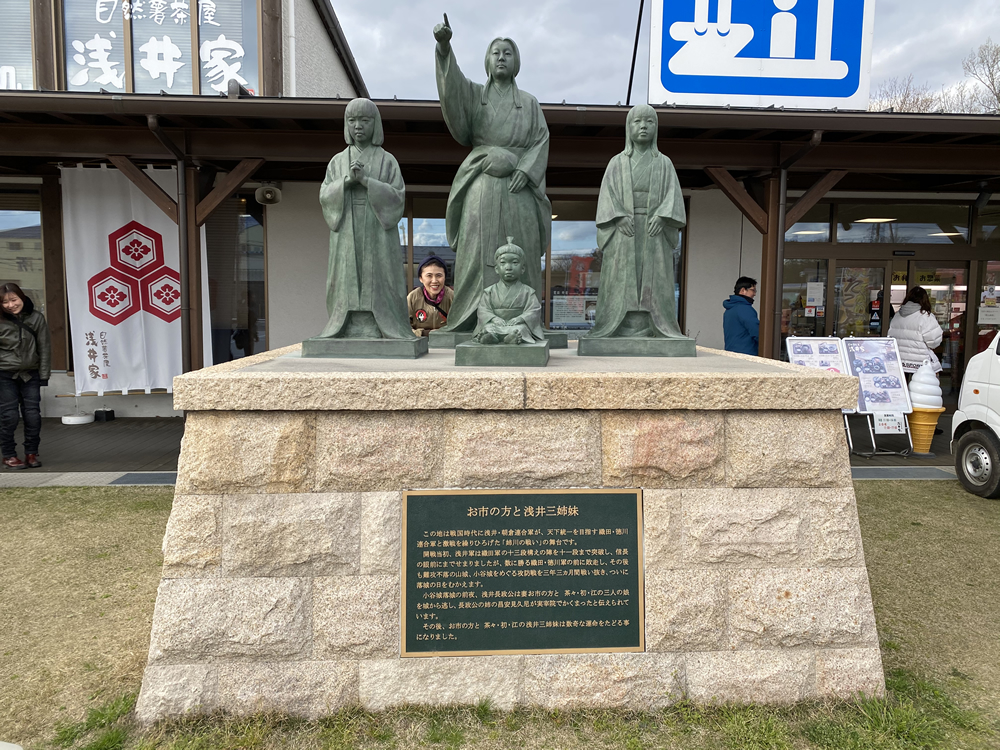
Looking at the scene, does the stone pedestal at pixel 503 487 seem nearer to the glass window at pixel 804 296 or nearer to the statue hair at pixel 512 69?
the statue hair at pixel 512 69

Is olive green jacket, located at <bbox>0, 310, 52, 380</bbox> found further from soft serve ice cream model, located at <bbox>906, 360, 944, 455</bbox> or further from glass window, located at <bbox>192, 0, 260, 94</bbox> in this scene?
soft serve ice cream model, located at <bbox>906, 360, 944, 455</bbox>

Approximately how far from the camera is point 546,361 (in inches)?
113

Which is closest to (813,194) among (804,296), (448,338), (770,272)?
(770,272)

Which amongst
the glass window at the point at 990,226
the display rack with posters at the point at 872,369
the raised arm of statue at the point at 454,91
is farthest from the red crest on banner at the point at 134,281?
the glass window at the point at 990,226

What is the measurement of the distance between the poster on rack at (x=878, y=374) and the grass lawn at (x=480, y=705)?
2.31 meters

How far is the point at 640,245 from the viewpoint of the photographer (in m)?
3.42

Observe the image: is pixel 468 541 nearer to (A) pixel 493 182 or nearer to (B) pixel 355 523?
(B) pixel 355 523

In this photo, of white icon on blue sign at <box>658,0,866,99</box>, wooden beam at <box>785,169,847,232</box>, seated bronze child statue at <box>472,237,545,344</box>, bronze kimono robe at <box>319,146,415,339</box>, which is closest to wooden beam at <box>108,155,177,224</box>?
bronze kimono robe at <box>319,146,415,339</box>

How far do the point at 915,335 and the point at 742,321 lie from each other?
2.41 metres

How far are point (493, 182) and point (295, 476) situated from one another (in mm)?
2224

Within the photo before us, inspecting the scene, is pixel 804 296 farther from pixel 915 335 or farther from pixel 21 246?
pixel 21 246

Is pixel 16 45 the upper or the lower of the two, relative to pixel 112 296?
upper

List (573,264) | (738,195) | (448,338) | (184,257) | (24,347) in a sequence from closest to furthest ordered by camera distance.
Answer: (448,338), (24,347), (184,257), (738,195), (573,264)

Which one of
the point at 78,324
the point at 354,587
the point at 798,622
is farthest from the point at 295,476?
the point at 78,324
